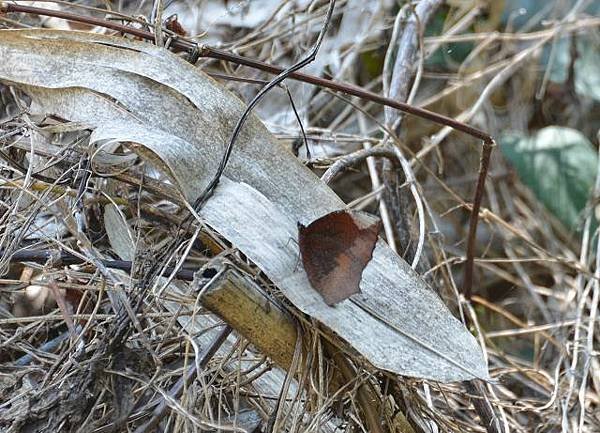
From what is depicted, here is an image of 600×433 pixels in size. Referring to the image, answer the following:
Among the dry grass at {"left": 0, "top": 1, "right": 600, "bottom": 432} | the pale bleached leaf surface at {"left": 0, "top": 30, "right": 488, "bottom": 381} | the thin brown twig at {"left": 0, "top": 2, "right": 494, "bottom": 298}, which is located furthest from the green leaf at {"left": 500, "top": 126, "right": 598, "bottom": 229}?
the pale bleached leaf surface at {"left": 0, "top": 30, "right": 488, "bottom": 381}

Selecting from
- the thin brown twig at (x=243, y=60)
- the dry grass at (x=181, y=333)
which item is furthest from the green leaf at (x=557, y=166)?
the thin brown twig at (x=243, y=60)

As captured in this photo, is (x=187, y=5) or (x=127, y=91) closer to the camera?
(x=127, y=91)

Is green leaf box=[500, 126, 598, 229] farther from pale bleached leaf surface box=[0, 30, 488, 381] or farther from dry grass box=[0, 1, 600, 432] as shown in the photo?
pale bleached leaf surface box=[0, 30, 488, 381]

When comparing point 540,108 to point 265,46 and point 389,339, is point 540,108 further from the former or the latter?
point 389,339

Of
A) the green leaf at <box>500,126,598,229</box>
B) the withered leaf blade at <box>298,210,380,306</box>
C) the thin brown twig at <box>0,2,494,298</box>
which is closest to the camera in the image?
the withered leaf blade at <box>298,210,380,306</box>

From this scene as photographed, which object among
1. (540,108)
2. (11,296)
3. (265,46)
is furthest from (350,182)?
(11,296)
